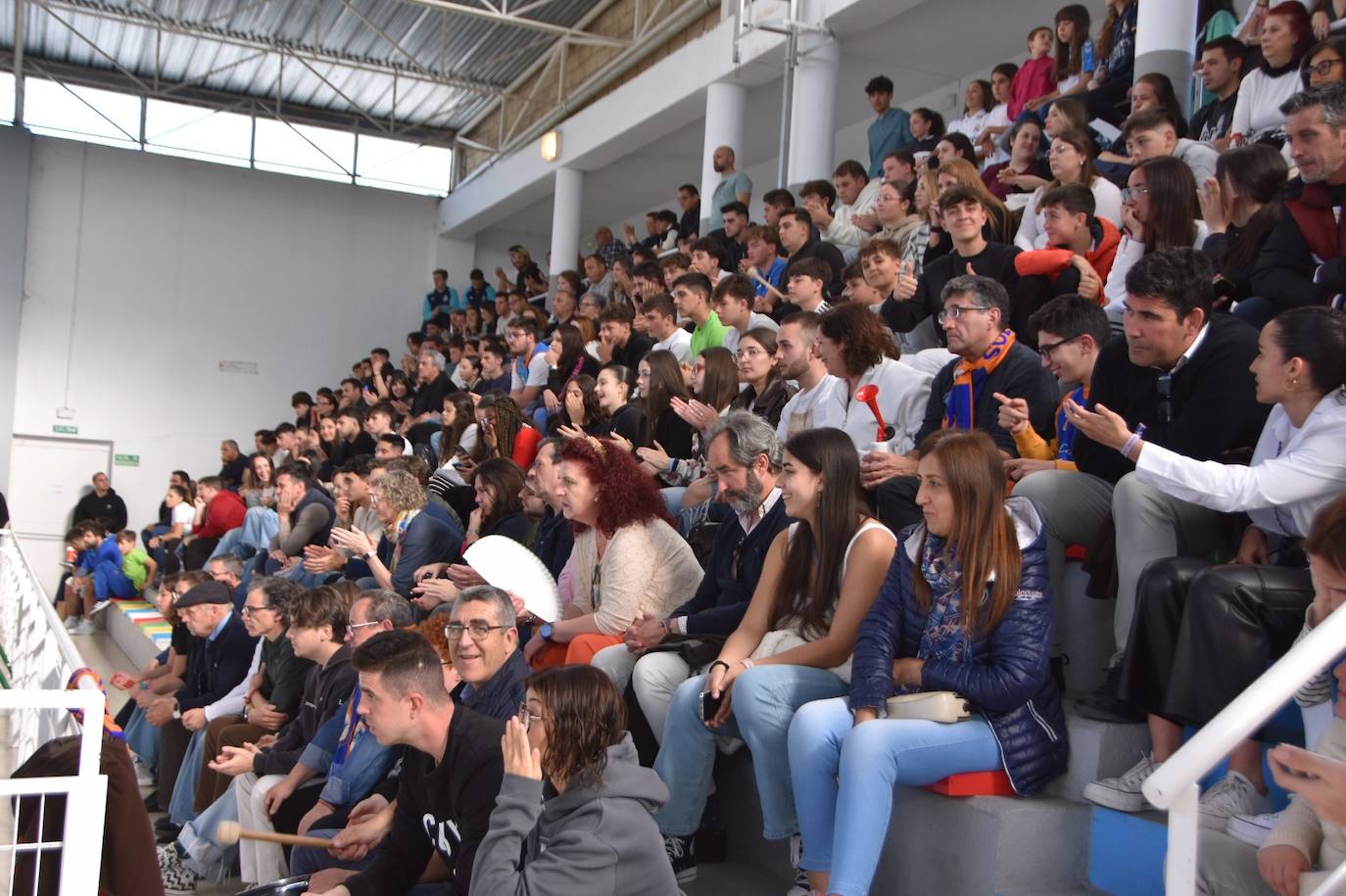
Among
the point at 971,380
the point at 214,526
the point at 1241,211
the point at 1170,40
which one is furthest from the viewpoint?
the point at 214,526

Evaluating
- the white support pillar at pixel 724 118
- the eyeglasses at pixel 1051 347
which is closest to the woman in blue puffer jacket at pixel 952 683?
the eyeglasses at pixel 1051 347

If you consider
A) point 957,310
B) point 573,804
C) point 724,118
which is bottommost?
point 573,804

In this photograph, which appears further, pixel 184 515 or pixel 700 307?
pixel 184 515

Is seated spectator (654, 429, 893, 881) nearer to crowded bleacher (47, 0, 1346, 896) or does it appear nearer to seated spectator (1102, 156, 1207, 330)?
crowded bleacher (47, 0, 1346, 896)

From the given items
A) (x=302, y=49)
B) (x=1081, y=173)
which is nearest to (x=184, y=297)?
(x=302, y=49)

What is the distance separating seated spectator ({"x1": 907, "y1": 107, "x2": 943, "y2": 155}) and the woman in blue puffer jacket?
557 centimetres

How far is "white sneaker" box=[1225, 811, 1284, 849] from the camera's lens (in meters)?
2.11

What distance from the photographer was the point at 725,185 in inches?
382

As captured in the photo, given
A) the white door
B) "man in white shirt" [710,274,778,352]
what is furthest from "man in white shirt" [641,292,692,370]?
the white door

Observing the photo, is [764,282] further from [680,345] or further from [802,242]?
[680,345]

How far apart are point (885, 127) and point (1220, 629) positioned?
6.79 m

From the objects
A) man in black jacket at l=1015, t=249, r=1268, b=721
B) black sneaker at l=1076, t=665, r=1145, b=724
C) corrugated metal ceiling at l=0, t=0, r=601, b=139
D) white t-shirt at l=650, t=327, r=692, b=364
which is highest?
corrugated metal ceiling at l=0, t=0, r=601, b=139

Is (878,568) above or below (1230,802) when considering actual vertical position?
above

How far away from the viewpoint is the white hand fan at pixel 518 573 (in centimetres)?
426
